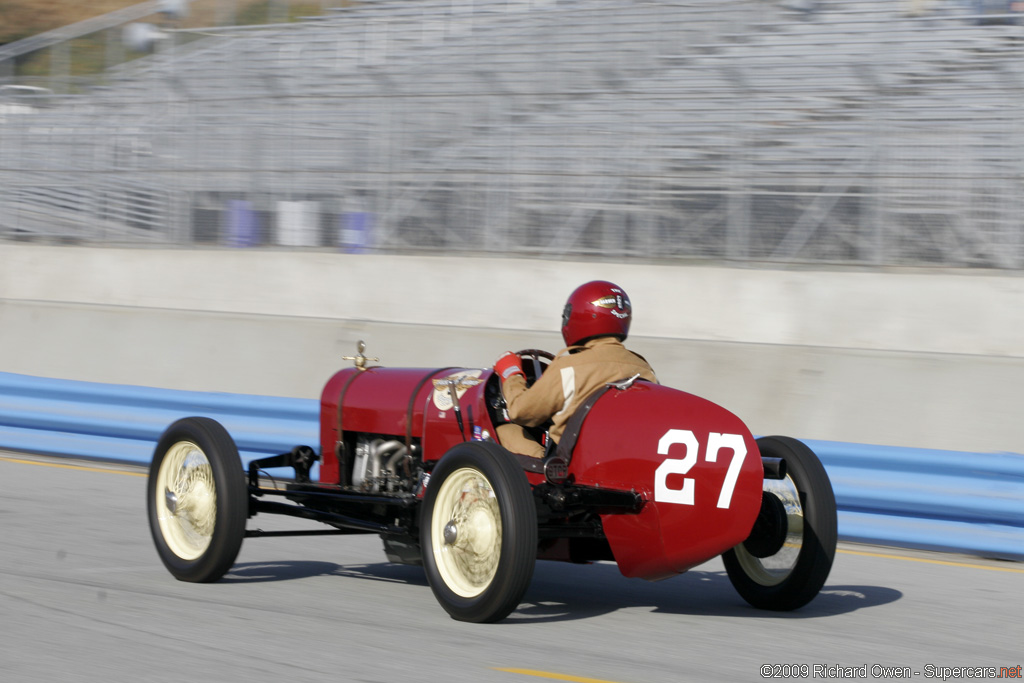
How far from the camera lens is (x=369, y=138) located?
15.3 m

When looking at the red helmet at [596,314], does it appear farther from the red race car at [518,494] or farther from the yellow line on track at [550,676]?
the yellow line on track at [550,676]

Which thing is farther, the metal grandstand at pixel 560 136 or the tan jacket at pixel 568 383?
the metal grandstand at pixel 560 136

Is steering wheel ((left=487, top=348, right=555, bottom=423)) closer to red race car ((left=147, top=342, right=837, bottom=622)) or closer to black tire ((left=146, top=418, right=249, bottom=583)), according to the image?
red race car ((left=147, top=342, right=837, bottom=622))

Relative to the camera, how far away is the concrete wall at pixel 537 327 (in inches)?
398

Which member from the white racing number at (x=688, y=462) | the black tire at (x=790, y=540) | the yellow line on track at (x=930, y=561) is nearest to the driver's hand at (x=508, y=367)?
the white racing number at (x=688, y=462)

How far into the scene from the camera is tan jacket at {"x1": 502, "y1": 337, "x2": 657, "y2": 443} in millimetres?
5895

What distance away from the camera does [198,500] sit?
Result: 262 inches

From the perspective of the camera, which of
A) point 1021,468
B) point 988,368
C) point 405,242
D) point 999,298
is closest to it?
point 1021,468

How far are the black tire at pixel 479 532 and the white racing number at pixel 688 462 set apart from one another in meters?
0.57

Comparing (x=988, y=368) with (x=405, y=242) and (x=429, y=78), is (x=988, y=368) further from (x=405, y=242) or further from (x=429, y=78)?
(x=429, y=78)

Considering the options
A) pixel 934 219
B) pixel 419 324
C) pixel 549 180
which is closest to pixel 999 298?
pixel 934 219

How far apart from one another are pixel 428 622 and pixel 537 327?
24.8 ft

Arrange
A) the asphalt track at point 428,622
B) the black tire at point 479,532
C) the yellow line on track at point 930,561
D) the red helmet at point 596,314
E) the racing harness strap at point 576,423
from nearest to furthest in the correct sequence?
the asphalt track at point 428,622, the black tire at point 479,532, the racing harness strap at point 576,423, the red helmet at point 596,314, the yellow line on track at point 930,561

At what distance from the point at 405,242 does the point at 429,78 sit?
2812 millimetres
